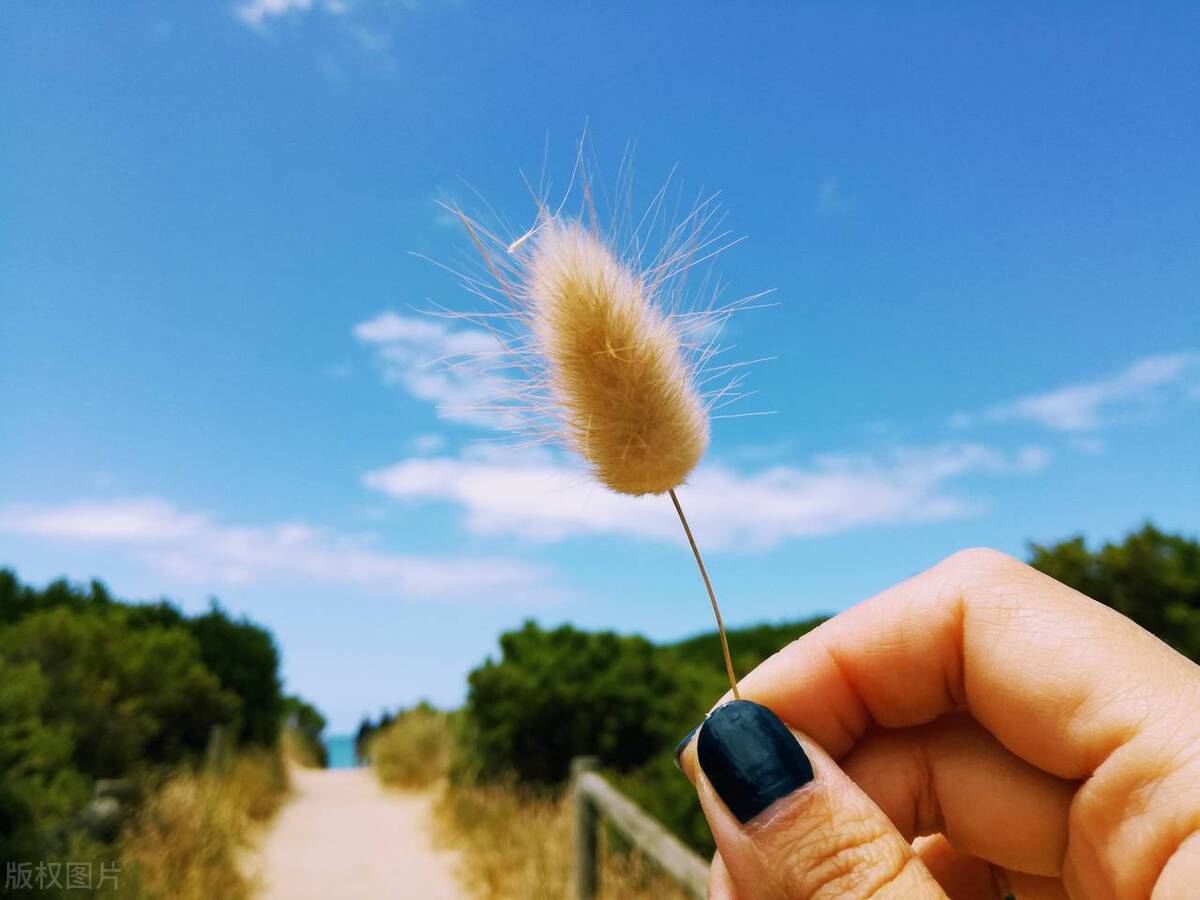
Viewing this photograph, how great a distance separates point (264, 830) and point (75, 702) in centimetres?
351

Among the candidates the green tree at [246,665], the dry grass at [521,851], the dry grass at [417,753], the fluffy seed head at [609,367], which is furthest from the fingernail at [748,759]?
the green tree at [246,665]

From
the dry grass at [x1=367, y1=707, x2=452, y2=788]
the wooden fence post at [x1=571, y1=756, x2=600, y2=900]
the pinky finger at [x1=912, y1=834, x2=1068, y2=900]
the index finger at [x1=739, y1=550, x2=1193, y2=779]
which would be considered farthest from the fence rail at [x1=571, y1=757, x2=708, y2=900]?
the dry grass at [x1=367, y1=707, x2=452, y2=788]

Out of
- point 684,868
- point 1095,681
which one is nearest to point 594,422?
point 1095,681

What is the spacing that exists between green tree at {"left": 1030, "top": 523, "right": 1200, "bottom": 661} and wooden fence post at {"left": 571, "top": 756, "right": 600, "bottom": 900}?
445 cm

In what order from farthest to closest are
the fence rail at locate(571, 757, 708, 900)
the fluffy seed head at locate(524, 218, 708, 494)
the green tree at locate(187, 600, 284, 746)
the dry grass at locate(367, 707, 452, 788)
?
1. the green tree at locate(187, 600, 284, 746)
2. the dry grass at locate(367, 707, 452, 788)
3. the fence rail at locate(571, 757, 708, 900)
4. the fluffy seed head at locate(524, 218, 708, 494)

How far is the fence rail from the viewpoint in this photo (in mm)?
4789

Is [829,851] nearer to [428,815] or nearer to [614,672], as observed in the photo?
[614,672]

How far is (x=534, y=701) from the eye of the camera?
9.98 m

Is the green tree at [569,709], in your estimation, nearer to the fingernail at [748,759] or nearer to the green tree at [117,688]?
the green tree at [117,688]

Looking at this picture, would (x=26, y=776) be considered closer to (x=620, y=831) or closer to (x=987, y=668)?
(x=620, y=831)

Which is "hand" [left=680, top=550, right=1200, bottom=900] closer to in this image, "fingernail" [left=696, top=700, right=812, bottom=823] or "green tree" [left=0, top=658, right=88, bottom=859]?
"fingernail" [left=696, top=700, right=812, bottom=823]

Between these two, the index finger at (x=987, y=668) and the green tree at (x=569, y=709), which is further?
the green tree at (x=569, y=709)

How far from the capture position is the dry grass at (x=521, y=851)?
6.68 meters

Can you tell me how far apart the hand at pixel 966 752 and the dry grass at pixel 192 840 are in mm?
5794
